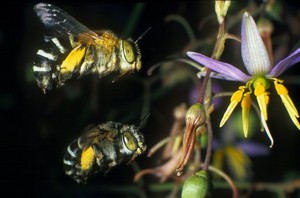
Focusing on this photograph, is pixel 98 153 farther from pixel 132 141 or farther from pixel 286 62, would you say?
pixel 286 62

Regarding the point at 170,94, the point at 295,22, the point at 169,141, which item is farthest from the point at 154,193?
the point at 295,22

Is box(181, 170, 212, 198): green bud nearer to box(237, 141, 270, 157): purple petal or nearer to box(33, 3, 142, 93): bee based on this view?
box(33, 3, 142, 93): bee

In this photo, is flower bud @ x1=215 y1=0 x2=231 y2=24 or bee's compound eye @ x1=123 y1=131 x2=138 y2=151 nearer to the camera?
bee's compound eye @ x1=123 y1=131 x2=138 y2=151

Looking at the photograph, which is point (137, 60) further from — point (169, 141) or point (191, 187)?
point (169, 141)

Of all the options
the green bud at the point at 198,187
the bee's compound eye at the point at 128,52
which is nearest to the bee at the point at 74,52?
the bee's compound eye at the point at 128,52

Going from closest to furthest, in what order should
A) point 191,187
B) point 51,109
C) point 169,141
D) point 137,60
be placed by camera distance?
1. point 137,60
2. point 191,187
3. point 169,141
4. point 51,109

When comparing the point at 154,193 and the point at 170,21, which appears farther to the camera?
the point at 170,21

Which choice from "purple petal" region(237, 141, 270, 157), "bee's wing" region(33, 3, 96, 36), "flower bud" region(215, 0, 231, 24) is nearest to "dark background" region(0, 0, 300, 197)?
"purple petal" region(237, 141, 270, 157)
